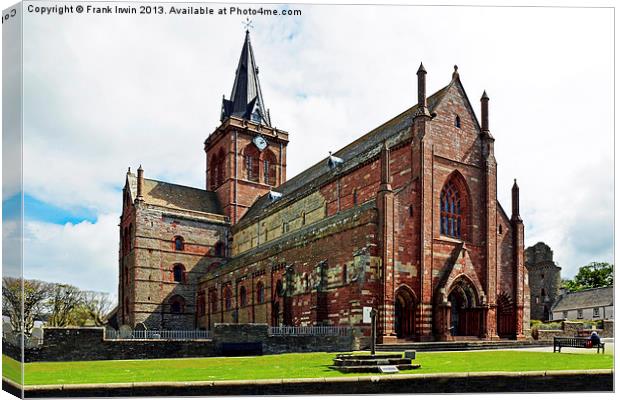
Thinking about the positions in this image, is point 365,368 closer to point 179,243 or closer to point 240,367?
point 240,367

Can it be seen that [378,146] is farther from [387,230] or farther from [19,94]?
[19,94]

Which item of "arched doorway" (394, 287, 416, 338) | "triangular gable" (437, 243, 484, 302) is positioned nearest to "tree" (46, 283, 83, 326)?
"arched doorway" (394, 287, 416, 338)

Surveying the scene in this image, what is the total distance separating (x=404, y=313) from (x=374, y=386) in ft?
46.8

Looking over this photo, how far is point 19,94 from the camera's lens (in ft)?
52.1

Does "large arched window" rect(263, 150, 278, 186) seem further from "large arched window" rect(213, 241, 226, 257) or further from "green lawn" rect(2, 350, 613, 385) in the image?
"green lawn" rect(2, 350, 613, 385)

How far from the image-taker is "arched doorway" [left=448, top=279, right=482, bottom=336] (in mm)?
32094

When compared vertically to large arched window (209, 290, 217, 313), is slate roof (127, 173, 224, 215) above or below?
above

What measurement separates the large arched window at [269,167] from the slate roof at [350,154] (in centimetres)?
272

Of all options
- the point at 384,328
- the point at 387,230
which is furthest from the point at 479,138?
the point at 384,328

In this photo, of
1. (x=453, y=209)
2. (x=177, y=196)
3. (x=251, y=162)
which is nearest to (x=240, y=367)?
(x=453, y=209)

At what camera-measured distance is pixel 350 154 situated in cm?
4091

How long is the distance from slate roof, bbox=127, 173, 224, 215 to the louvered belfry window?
26.3 meters

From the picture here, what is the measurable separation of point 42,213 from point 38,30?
188 inches

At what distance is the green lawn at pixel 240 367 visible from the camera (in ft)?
55.3
